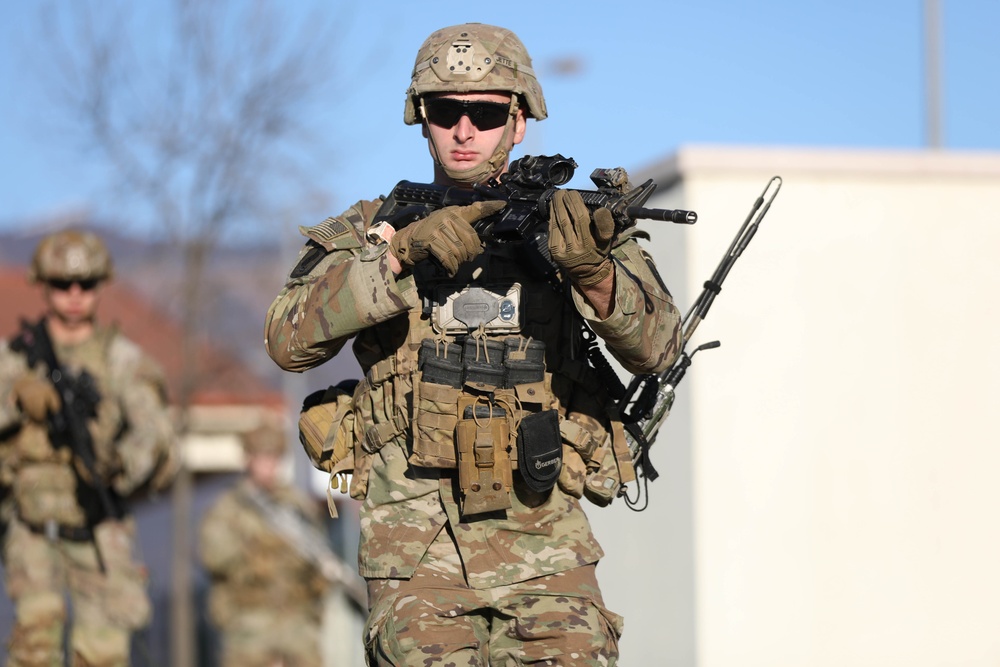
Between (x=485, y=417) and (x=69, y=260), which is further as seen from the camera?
(x=69, y=260)

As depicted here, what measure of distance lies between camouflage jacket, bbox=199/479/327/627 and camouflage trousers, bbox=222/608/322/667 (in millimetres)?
69

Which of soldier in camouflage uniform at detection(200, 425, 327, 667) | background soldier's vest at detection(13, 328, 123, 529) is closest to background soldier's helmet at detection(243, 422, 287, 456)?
soldier in camouflage uniform at detection(200, 425, 327, 667)

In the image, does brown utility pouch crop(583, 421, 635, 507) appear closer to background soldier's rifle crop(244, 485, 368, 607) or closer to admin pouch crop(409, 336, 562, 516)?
admin pouch crop(409, 336, 562, 516)

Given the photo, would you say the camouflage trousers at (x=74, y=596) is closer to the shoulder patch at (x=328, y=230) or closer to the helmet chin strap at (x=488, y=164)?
the shoulder patch at (x=328, y=230)

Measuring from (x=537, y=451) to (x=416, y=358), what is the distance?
466 millimetres

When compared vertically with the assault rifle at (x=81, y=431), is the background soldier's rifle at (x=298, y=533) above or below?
below

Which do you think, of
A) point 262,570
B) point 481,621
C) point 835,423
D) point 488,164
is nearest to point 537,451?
point 481,621

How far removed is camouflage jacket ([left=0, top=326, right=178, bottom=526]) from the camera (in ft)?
26.5

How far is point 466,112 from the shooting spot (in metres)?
4.67

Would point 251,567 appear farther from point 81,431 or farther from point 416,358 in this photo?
point 416,358

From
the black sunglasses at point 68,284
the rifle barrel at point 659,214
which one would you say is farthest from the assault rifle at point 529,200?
the black sunglasses at point 68,284

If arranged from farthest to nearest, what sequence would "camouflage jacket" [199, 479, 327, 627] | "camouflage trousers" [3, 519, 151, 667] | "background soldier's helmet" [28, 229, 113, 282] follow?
"camouflage jacket" [199, 479, 327, 627]
"background soldier's helmet" [28, 229, 113, 282]
"camouflage trousers" [3, 519, 151, 667]

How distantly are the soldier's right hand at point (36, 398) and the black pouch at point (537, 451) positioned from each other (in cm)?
437

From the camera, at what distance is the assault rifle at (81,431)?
8062mm
